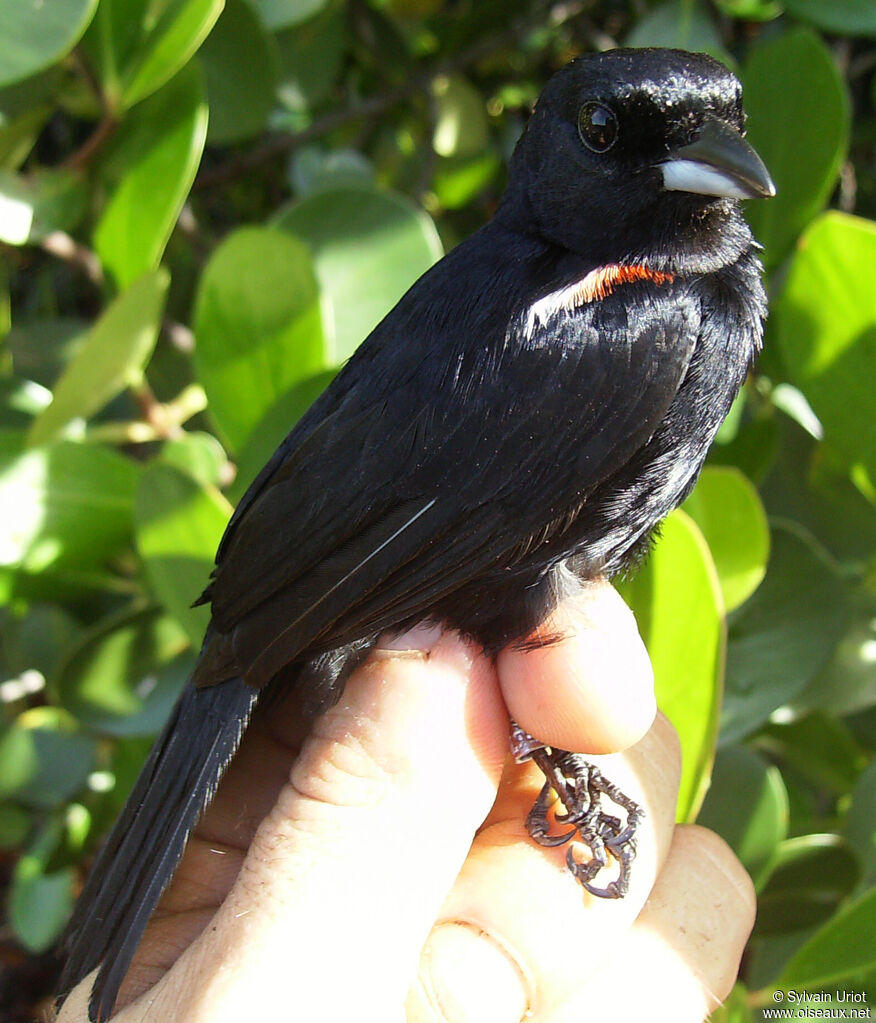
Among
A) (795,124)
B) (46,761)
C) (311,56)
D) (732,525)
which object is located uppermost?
(795,124)

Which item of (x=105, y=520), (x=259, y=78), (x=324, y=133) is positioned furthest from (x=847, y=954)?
(x=324, y=133)

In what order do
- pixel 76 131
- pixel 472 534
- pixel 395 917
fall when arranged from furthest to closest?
1. pixel 76 131
2. pixel 472 534
3. pixel 395 917

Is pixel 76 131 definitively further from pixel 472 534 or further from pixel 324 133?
pixel 472 534

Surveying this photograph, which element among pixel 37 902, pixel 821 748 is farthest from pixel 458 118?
pixel 37 902

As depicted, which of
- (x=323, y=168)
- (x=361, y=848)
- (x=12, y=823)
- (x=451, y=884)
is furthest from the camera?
(x=323, y=168)

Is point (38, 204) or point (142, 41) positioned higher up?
point (142, 41)

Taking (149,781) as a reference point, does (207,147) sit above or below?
above

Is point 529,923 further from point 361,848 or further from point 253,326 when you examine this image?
point 253,326
